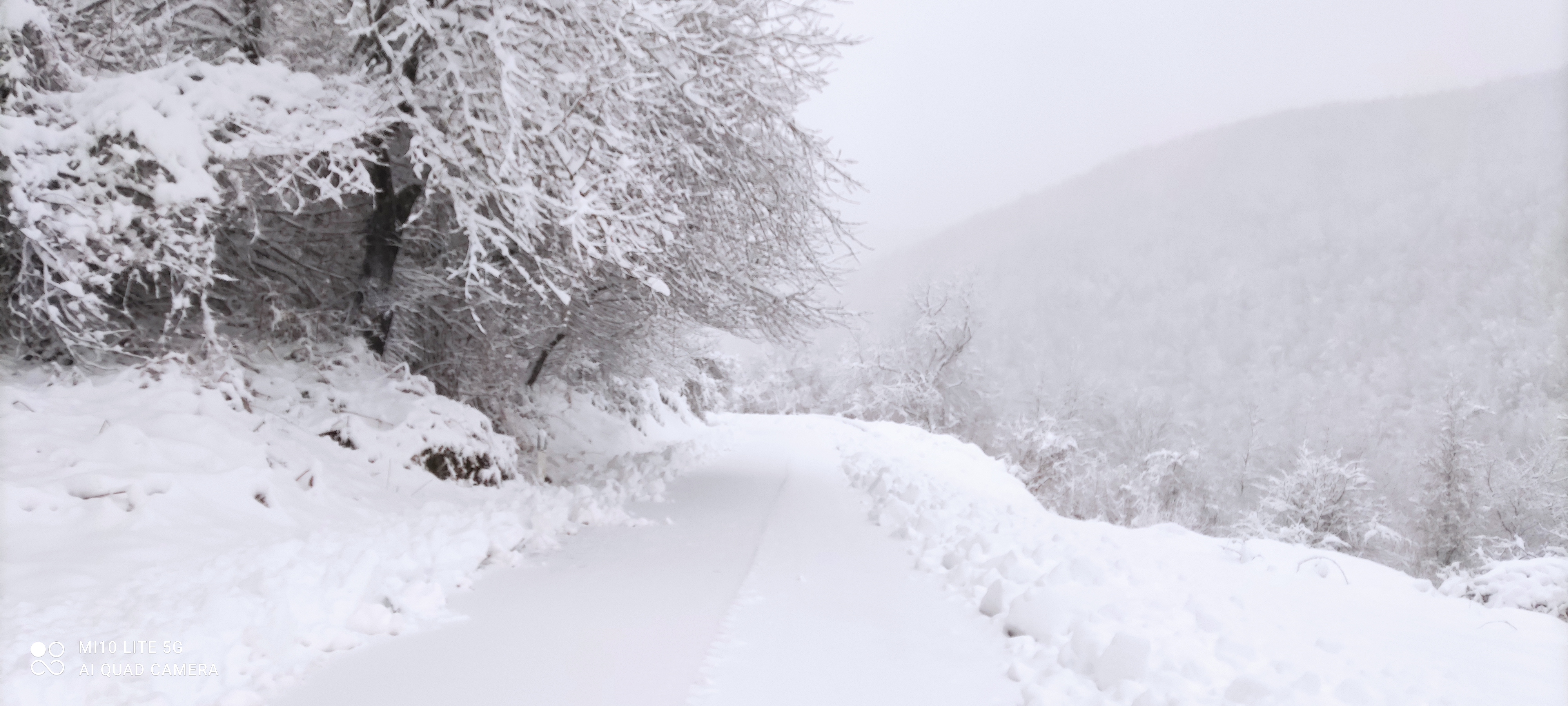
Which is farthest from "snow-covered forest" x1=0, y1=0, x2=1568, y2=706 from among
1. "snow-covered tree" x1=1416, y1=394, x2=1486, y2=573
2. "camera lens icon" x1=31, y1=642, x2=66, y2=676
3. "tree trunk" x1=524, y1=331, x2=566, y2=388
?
"snow-covered tree" x1=1416, y1=394, x2=1486, y2=573

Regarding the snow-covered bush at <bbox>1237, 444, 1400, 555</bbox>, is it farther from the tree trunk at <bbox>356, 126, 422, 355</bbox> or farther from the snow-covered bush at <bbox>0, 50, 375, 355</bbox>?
the snow-covered bush at <bbox>0, 50, 375, 355</bbox>

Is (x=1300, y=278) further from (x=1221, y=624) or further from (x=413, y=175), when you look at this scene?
(x=413, y=175)

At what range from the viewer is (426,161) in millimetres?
5836

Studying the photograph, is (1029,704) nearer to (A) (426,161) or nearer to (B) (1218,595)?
(B) (1218,595)

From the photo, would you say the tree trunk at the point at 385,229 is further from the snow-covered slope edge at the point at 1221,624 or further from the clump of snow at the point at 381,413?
the snow-covered slope edge at the point at 1221,624

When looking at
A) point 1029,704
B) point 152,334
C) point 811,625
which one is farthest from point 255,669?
point 152,334

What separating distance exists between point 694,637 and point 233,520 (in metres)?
3.23

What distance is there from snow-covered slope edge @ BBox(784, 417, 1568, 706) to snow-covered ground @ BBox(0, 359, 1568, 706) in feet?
0.08

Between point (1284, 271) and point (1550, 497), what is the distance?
6608cm

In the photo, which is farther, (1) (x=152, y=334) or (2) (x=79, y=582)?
(1) (x=152, y=334)

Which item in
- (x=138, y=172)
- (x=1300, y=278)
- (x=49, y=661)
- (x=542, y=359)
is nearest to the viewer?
(x=49, y=661)

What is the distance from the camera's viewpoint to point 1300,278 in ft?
253

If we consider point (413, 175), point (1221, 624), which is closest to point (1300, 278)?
point (1221, 624)

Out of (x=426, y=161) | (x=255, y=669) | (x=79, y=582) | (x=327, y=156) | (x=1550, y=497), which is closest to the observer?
(x=255, y=669)
